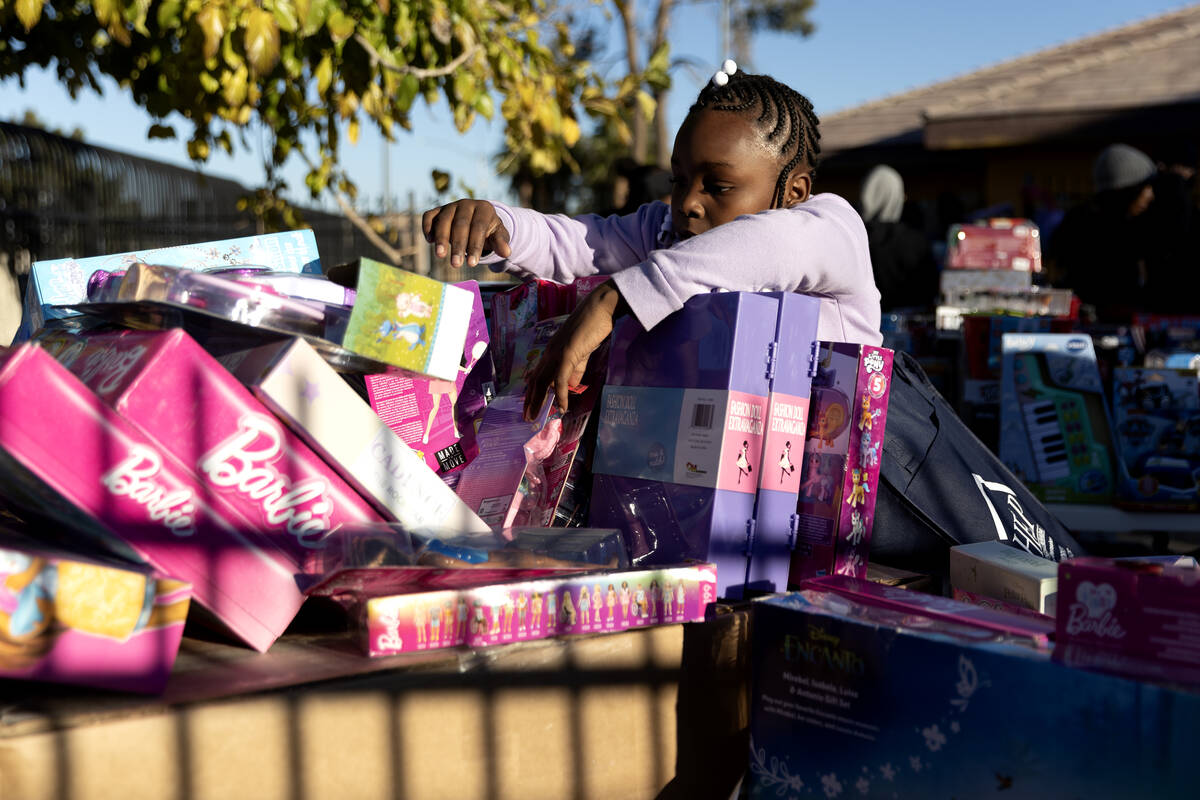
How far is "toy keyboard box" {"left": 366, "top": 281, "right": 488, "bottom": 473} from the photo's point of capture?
6.39ft

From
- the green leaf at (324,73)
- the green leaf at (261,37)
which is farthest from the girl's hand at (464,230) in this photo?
the green leaf at (324,73)

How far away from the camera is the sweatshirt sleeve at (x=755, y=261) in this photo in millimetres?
1835

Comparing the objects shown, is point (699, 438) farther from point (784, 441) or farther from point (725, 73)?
point (725, 73)

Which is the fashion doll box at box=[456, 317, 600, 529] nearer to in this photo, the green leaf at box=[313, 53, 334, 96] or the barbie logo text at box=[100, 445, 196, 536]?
the barbie logo text at box=[100, 445, 196, 536]

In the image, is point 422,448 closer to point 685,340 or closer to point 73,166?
point 685,340

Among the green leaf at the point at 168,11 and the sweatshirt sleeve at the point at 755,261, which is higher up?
the green leaf at the point at 168,11

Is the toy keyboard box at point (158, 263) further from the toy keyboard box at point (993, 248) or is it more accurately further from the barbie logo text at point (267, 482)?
the toy keyboard box at point (993, 248)

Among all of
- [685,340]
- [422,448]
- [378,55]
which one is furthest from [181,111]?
[685,340]

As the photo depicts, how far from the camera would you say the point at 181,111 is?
4348mm

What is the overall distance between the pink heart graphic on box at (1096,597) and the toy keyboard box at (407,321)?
3.27 ft

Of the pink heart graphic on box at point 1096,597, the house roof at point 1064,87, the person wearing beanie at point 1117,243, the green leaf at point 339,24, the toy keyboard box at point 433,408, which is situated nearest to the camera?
the pink heart graphic on box at point 1096,597

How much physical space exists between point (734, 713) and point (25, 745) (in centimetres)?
102

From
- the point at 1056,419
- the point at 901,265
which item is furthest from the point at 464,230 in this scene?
the point at 901,265

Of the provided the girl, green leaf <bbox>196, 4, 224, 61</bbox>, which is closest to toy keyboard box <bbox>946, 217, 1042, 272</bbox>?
the girl
